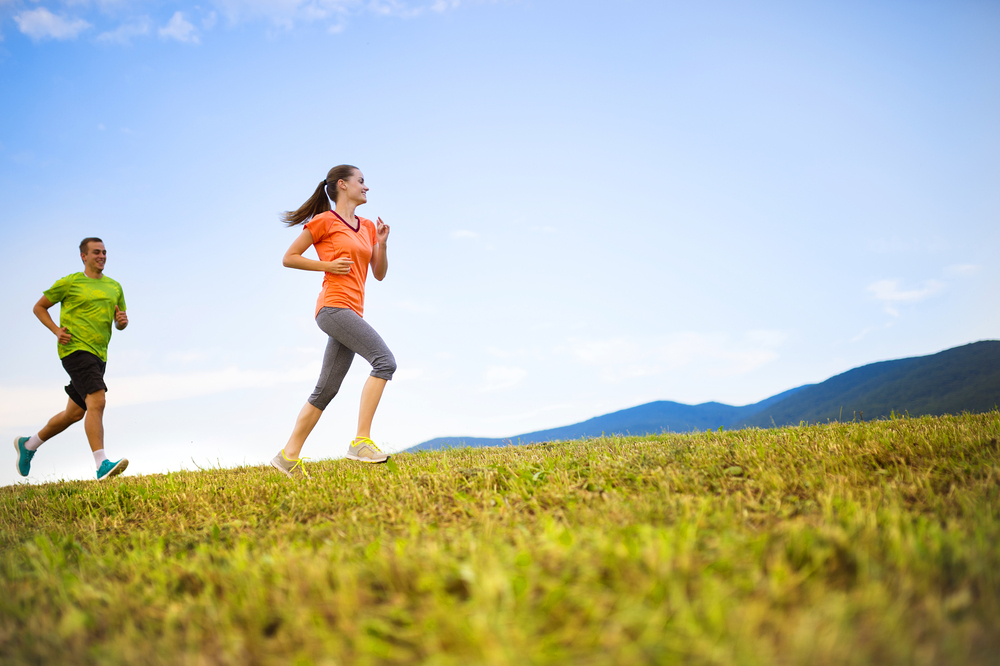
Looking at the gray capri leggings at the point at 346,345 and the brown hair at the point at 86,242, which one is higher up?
the brown hair at the point at 86,242

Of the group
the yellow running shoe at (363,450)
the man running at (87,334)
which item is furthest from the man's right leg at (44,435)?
the yellow running shoe at (363,450)

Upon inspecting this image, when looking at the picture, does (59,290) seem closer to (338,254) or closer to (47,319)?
(47,319)

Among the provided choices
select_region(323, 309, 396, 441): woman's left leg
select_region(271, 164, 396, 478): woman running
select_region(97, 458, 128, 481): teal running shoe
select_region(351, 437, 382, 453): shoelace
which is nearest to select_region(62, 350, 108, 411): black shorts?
select_region(97, 458, 128, 481): teal running shoe

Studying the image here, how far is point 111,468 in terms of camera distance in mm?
6277

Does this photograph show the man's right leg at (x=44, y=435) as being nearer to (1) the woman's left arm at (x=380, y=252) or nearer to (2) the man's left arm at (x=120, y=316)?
(2) the man's left arm at (x=120, y=316)

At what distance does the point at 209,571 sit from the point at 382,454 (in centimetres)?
258

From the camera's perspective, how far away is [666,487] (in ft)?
9.78

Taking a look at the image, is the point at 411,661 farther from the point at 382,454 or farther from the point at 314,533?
the point at 382,454

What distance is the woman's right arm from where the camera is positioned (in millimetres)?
4844

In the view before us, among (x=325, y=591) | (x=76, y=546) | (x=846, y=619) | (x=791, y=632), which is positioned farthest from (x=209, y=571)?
(x=846, y=619)

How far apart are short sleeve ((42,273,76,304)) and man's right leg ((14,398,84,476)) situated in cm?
127

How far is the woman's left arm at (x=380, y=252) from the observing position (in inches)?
216

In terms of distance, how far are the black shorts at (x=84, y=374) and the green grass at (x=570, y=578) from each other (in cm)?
395

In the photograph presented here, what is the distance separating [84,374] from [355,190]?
4170mm
